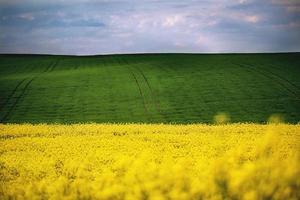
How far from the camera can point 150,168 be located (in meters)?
8.34

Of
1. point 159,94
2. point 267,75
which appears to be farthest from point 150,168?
point 267,75

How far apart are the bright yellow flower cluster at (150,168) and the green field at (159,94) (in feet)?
59.7

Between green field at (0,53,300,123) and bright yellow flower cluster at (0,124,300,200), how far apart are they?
59.7 feet

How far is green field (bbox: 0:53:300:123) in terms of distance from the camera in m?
32.8

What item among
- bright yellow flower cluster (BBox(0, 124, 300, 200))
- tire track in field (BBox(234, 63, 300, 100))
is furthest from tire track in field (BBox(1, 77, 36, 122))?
tire track in field (BBox(234, 63, 300, 100))

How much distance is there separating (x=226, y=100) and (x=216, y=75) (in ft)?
33.2

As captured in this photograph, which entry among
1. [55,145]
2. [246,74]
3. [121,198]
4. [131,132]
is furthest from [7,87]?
[121,198]

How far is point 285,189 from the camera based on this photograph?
283 inches

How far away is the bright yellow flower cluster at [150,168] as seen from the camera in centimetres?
741

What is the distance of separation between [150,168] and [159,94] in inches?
1211

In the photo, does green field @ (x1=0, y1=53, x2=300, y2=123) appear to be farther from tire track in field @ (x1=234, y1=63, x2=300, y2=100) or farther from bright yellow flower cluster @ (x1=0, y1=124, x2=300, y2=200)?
bright yellow flower cluster @ (x1=0, y1=124, x2=300, y2=200)

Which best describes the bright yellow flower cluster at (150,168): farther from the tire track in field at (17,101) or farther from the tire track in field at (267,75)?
the tire track in field at (267,75)

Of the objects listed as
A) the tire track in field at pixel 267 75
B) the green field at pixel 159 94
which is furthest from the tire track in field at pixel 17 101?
the tire track in field at pixel 267 75

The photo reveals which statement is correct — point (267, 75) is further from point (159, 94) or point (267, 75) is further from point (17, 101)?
point (17, 101)
